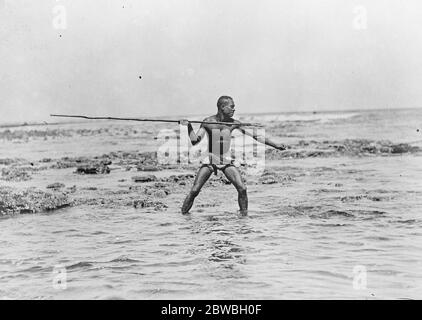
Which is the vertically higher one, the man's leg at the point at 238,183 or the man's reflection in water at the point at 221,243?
the man's leg at the point at 238,183

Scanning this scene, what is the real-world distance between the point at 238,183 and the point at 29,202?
14.9 feet

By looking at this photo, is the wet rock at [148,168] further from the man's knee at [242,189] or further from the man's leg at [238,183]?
the man's knee at [242,189]

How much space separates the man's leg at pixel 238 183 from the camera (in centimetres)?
959

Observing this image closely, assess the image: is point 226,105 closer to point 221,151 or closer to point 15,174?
point 221,151

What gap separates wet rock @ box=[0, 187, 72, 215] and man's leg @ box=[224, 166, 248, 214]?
3782 mm

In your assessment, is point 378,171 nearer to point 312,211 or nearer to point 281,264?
point 312,211

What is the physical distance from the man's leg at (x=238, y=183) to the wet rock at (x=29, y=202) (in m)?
3.78

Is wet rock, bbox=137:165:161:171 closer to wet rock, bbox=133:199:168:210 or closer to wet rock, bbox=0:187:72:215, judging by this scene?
wet rock, bbox=0:187:72:215

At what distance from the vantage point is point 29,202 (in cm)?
1122
